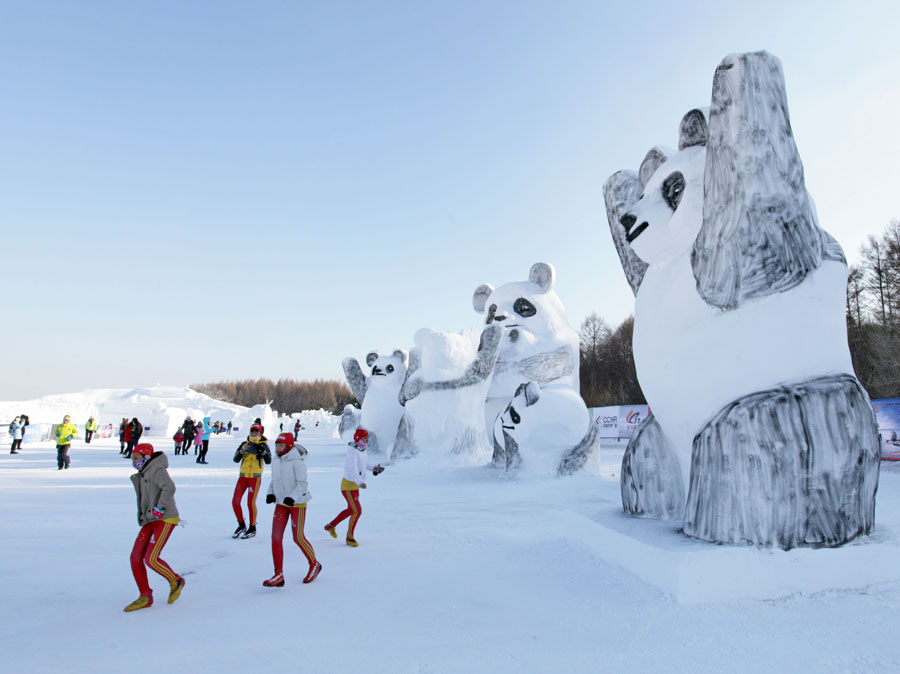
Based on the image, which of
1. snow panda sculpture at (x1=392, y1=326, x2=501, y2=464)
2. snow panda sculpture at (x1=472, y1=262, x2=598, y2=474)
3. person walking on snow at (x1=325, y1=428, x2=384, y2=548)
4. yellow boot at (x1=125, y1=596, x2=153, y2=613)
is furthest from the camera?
snow panda sculpture at (x1=392, y1=326, x2=501, y2=464)

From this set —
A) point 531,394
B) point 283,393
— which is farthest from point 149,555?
point 283,393

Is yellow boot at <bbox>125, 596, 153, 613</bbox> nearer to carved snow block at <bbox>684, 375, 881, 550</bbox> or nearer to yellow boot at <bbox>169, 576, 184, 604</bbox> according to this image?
yellow boot at <bbox>169, 576, 184, 604</bbox>

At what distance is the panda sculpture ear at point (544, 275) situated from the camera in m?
9.13

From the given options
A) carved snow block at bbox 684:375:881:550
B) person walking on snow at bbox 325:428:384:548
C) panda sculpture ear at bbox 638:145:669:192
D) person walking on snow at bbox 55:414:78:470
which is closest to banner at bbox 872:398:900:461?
panda sculpture ear at bbox 638:145:669:192

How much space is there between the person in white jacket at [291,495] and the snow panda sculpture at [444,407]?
19.5 feet

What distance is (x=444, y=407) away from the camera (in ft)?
32.6

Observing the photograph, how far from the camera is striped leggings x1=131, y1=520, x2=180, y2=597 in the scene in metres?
2.96

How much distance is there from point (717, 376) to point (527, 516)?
9.29 feet

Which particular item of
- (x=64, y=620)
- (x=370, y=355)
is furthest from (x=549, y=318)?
(x=64, y=620)

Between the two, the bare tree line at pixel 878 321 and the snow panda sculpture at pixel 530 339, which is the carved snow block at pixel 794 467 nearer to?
the snow panda sculpture at pixel 530 339

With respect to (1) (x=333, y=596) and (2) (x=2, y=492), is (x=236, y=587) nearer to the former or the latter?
(1) (x=333, y=596)

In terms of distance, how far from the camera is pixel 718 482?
2904 millimetres

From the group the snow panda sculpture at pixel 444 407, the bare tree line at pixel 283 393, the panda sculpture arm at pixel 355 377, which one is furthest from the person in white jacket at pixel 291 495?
the bare tree line at pixel 283 393

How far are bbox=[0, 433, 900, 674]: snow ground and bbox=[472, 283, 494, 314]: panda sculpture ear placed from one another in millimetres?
5605
